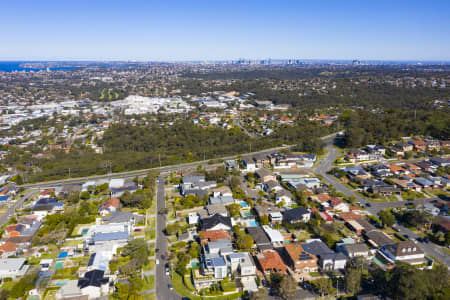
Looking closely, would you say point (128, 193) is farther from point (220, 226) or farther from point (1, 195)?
point (1, 195)

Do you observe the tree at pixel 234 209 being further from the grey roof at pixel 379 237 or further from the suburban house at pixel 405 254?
the suburban house at pixel 405 254

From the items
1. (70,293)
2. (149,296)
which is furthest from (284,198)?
(70,293)

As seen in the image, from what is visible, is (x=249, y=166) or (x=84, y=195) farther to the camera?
(x=249, y=166)

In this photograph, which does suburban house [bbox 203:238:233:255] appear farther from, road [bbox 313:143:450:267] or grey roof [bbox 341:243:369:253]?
road [bbox 313:143:450:267]

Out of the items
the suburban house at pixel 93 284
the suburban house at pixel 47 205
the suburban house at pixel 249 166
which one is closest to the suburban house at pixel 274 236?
the suburban house at pixel 93 284

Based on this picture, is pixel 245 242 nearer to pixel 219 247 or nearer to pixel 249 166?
pixel 219 247

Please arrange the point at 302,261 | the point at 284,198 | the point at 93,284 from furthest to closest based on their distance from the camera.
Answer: the point at 284,198 < the point at 302,261 < the point at 93,284

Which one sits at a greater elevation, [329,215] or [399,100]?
[399,100]

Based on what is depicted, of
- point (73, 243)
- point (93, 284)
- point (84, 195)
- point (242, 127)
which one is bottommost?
point (73, 243)

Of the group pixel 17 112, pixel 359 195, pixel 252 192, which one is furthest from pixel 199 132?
pixel 17 112
